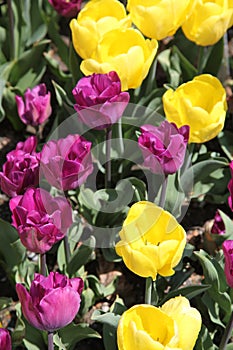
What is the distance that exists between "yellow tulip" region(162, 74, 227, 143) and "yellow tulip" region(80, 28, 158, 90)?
0.11 meters

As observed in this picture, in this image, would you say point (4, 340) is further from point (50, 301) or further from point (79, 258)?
point (79, 258)

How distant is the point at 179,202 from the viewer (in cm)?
227

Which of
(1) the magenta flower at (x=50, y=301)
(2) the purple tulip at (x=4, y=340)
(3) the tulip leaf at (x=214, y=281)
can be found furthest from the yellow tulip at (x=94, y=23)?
(2) the purple tulip at (x=4, y=340)

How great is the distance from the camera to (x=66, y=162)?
6.12ft

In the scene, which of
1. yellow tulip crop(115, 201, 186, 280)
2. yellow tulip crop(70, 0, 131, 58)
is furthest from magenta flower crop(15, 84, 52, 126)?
yellow tulip crop(115, 201, 186, 280)

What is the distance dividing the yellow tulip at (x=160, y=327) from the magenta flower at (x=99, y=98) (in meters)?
0.58

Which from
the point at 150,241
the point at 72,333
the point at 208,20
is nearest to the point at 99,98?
the point at 150,241

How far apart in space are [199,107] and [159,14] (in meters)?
0.29

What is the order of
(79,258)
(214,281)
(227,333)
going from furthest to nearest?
(79,258) < (214,281) < (227,333)

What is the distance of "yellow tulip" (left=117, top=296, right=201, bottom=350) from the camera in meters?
1.58

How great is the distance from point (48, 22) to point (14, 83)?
273mm

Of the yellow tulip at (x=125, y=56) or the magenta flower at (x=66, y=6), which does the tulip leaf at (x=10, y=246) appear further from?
→ the magenta flower at (x=66, y=6)

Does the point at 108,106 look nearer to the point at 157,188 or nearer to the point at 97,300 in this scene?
the point at 157,188

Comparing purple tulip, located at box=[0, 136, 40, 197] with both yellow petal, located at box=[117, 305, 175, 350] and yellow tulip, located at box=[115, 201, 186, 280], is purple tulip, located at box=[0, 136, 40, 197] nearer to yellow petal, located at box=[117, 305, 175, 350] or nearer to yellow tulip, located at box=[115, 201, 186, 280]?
yellow tulip, located at box=[115, 201, 186, 280]
